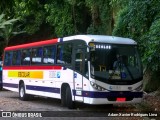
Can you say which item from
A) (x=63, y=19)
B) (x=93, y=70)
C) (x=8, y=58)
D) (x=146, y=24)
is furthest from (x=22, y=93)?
(x=63, y=19)

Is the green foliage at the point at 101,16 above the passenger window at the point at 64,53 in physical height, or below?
above

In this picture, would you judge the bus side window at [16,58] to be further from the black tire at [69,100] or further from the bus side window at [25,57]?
the black tire at [69,100]

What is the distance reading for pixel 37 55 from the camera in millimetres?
18766

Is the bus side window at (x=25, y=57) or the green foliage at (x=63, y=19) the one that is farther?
the green foliage at (x=63, y=19)

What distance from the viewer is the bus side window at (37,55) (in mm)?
18422

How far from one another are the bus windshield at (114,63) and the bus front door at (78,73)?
68 cm

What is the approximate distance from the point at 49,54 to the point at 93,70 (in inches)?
159

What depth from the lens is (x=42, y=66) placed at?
18.0 meters

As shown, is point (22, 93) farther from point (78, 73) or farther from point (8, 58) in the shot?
point (78, 73)

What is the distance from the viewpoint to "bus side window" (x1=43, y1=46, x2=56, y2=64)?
17203mm

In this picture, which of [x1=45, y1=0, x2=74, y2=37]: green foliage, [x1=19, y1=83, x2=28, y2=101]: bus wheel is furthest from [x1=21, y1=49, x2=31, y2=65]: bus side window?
[x1=45, y1=0, x2=74, y2=37]: green foliage

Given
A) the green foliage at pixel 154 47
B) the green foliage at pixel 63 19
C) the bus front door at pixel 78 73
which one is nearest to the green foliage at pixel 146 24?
the green foliage at pixel 154 47

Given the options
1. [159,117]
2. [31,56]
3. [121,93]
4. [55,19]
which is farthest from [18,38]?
[159,117]

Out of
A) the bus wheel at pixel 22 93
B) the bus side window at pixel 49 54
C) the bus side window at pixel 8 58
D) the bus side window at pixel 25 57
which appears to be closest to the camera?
the bus side window at pixel 49 54
